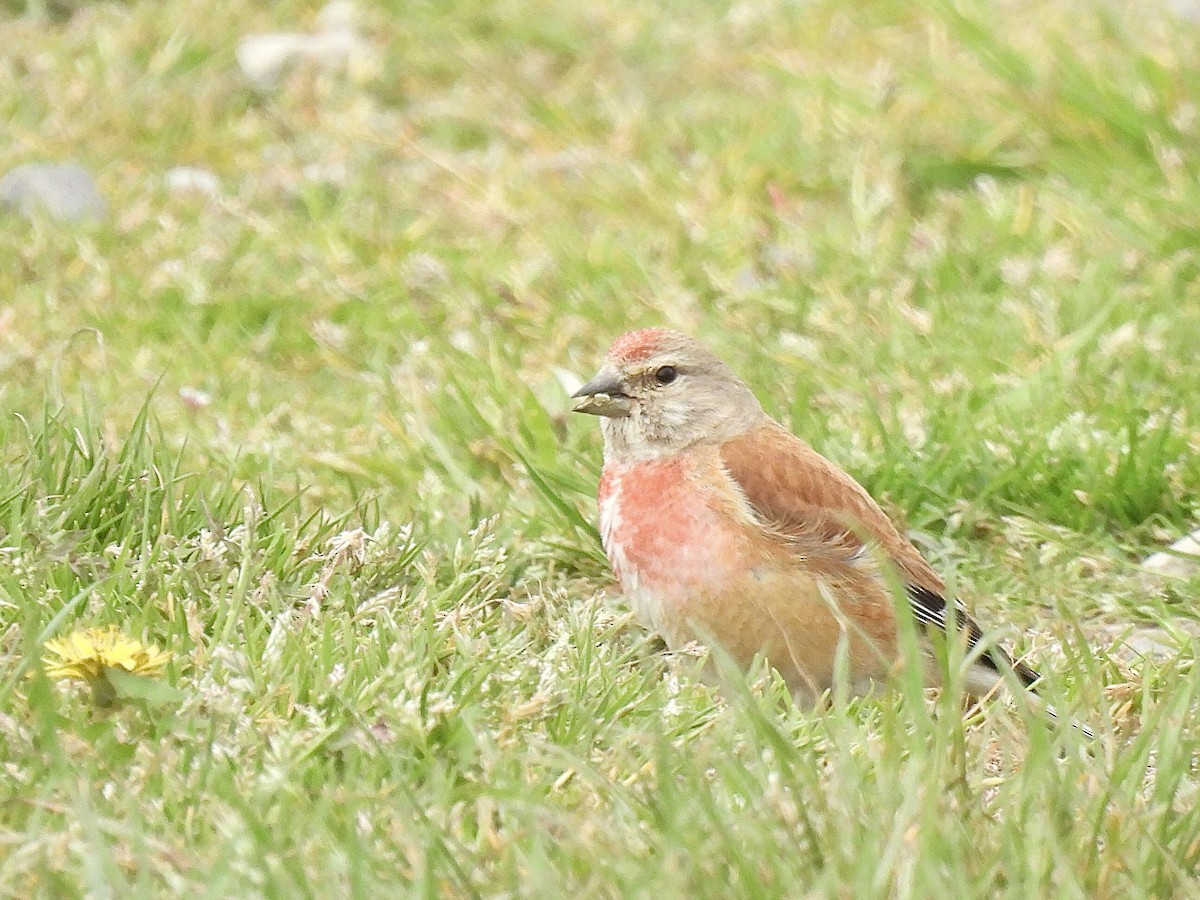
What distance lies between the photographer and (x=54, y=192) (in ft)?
21.7

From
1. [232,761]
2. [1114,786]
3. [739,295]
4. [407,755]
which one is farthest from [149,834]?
[739,295]

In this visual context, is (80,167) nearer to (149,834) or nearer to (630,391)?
(630,391)

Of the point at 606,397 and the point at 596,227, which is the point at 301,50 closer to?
the point at 596,227

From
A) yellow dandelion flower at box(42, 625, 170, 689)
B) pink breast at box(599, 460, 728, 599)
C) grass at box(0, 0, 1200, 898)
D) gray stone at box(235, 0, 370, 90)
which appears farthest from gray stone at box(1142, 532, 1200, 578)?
gray stone at box(235, 0, 370, 90)

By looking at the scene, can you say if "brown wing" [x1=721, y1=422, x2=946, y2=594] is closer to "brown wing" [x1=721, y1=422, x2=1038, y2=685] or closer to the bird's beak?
"brown wing" [x1=721, y1=422, x2=1038, y2=685]

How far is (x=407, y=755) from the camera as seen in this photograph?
2.95 metres

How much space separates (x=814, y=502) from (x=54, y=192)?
3.55 metres

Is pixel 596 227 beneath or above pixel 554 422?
above

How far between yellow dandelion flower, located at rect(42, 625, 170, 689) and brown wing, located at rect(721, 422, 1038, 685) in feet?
4.81

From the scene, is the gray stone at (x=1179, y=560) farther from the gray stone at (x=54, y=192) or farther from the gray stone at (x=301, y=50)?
the gray stone at (x=301, y=50)

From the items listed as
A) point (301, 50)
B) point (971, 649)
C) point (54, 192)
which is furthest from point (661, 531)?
point (301, 50)

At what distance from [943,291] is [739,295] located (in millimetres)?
630

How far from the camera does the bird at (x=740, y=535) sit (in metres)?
3.90

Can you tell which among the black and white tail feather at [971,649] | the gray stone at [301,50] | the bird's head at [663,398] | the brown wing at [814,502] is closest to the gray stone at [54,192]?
the gray stone at [301,50]
